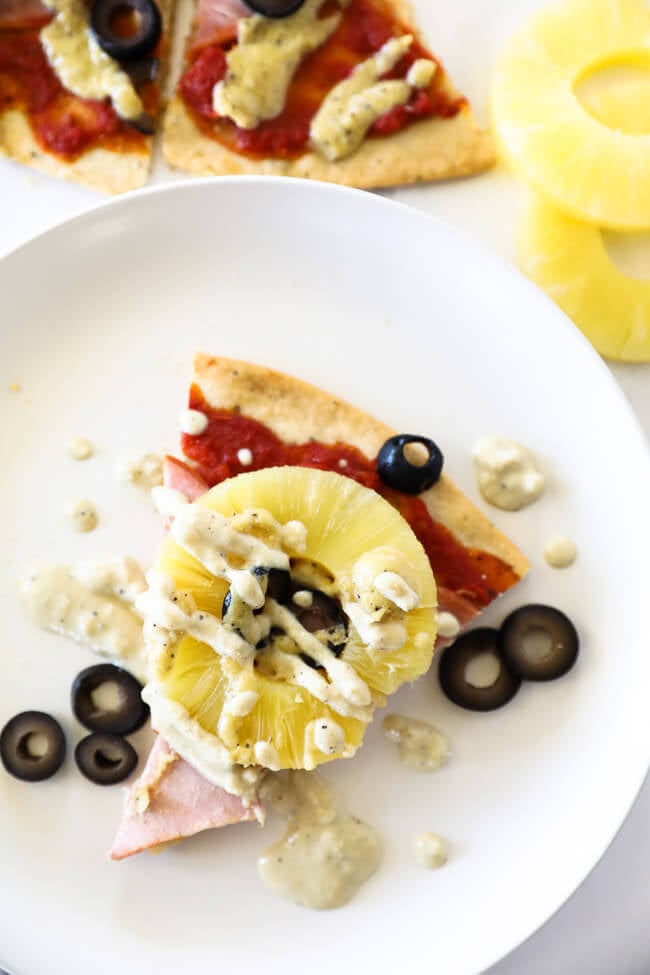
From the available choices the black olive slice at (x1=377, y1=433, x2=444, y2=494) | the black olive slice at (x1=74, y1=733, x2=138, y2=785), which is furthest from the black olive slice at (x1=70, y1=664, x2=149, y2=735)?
the black olive slice at (x1=377, y1=433, x2=444, y2=494)

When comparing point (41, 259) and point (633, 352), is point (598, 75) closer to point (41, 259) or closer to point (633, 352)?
point (633, 352)

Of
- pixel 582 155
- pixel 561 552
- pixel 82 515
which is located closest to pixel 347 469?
pixel 561 552

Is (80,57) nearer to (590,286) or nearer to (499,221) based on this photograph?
(499,221)

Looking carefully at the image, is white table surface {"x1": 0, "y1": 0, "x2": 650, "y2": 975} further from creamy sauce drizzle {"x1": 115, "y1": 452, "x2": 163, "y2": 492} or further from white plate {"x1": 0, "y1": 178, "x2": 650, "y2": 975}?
creamy sauce drizzle {"x1": 115, "y1": 452, "x2": 163, "y2": 492}

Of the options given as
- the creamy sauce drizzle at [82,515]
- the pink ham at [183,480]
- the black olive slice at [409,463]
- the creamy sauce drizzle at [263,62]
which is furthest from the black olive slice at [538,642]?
the creamy sauce drizzle at [263,62]

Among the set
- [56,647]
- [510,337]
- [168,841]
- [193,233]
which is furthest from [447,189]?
[168,841]
